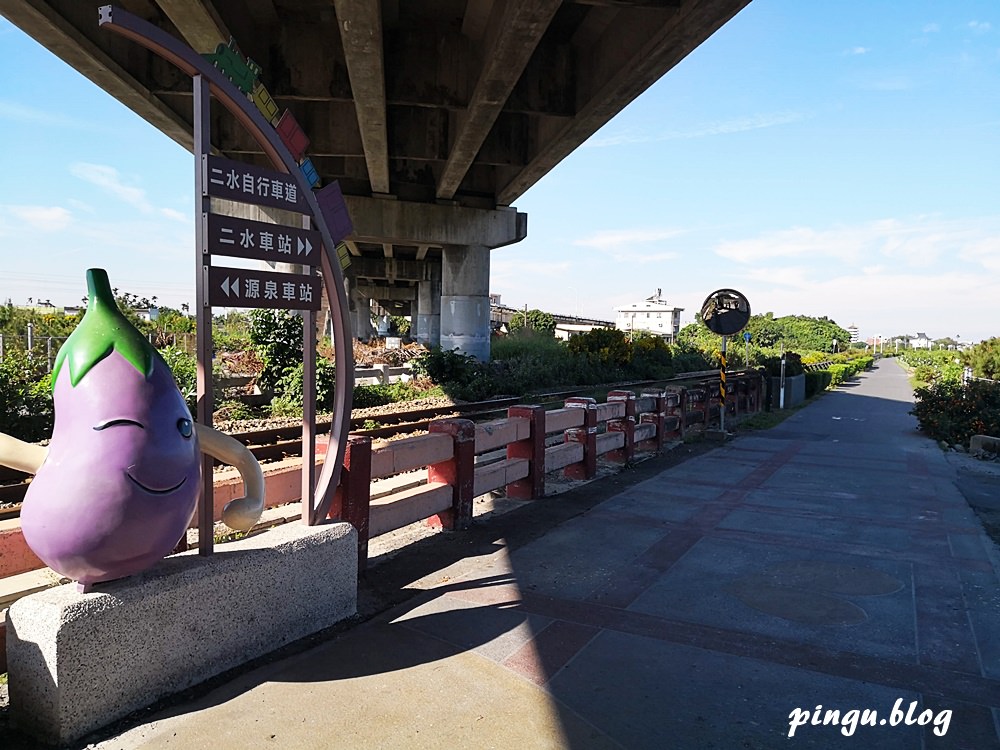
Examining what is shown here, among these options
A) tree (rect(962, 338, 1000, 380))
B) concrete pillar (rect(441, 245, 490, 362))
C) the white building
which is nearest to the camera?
concrete pillar (rect(441, 245, 490, 362))

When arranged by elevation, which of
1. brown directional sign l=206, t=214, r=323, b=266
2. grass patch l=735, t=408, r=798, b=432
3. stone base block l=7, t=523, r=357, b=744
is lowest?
grass patch l=735, t=408, r=798, b=432

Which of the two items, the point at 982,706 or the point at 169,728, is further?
the point at 982,706

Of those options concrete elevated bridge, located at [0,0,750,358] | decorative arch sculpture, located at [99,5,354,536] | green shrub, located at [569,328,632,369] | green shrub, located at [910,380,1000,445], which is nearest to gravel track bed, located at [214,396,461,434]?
concrete elevated bridge, located at [0,0,750,358]

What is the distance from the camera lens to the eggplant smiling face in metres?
3.12

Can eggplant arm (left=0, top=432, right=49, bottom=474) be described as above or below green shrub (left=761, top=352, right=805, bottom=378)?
above

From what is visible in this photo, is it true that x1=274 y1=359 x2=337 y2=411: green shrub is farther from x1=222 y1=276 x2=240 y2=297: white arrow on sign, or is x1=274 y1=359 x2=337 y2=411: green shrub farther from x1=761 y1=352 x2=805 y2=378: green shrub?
x1=761 y1=352 x2=805 y2=378: green shrub

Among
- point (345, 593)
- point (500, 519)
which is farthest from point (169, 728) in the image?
point (500, 519)

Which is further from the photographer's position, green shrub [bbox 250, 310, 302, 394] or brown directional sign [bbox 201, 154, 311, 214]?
green shrub [bbox 250, 310, 302, 394]

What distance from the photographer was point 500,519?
7488 mm

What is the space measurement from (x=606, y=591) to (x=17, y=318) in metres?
31.0

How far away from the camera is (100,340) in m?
3.26

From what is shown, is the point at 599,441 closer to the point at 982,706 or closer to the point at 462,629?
the point at 462,629

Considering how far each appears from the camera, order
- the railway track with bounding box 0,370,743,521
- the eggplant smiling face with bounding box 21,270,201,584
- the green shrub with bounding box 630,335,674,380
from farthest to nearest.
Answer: the green shrub with bounding box 630,335,674,380 → the railway track with bounding box 0,370,743,521 → the eggplant smiling face with bounding box 21,270,201,584

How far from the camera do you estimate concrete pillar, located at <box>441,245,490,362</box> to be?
24.5 m
